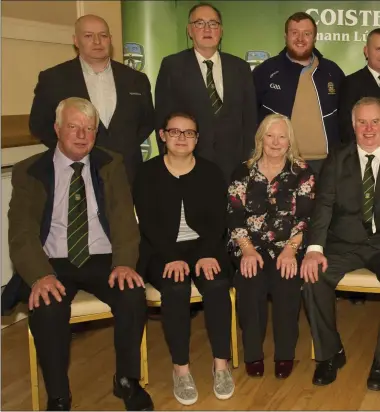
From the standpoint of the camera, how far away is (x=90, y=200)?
2.88m

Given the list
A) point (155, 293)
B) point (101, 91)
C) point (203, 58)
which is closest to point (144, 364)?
point (155, 293)

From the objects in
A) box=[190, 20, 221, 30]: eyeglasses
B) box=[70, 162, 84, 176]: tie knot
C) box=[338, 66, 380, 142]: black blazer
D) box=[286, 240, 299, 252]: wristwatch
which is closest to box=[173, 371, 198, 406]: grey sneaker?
box=[286, 240, 299, 252]: wristwatch

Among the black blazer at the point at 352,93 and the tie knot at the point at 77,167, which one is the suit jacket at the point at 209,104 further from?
the tie knot at the point at 77,167

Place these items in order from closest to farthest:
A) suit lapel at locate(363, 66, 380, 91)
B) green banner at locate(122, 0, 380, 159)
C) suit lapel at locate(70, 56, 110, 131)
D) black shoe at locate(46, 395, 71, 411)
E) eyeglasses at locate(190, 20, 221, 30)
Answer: black shoe at locate(46, 395, 71, 411)
suit lapel at locate(70, 56, 110, 131)
eyeglasses at locate(190, 20, 221, 30)
suit lapel at locate(363, 66, 380, 91)
green banner at locate(122, 0, 380, 159)

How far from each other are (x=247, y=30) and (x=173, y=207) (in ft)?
6.28

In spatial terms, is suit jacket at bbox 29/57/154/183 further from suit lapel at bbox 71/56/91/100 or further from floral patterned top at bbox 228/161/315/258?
floral patterned top at bbox 228/161/315/258

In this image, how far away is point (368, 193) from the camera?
3006mm

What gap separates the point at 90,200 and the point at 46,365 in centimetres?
79

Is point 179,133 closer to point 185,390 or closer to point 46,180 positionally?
point 46,180

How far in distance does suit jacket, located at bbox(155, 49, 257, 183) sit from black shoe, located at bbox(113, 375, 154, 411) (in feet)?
4.54

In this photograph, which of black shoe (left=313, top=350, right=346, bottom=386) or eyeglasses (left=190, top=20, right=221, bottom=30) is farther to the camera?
eyeglasses (left=190, top=20, right=221, bottom=30)

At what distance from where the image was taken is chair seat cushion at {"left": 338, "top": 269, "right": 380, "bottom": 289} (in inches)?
115

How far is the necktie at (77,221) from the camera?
2838mm

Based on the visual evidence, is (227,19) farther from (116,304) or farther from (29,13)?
(116,304)
